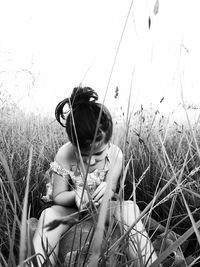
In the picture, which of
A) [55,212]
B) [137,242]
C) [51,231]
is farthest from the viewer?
[55,212]

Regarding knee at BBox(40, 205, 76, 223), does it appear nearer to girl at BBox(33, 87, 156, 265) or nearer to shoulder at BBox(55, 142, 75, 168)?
girl at BBox(33, 87, 156, 265)

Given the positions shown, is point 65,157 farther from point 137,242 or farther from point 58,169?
point 137,242

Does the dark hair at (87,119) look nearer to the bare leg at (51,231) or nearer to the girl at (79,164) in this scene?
the girl at (79,164)

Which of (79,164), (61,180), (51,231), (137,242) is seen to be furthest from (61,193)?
(137,242)

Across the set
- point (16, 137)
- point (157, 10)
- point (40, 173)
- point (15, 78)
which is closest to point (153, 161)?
point (40, 173)

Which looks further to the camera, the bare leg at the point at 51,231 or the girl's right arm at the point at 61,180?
the girl's right arm at the point at 61,180

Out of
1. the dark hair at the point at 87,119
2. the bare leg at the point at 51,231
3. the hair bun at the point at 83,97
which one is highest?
the hair bun at the point at 83,97

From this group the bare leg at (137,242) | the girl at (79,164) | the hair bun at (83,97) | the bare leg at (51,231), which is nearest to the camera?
the bare leg at (137,242)

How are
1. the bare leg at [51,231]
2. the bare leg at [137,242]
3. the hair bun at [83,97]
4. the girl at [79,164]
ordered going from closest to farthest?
1. the bare leg at [137,242]
2. the bare leg at [51,231]
3. the girl at [79,164]
4. the hair bun at [83,97]

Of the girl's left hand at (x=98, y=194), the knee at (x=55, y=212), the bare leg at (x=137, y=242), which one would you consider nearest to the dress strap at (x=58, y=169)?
the knee at (x=55, y=212)

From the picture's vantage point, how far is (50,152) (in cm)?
177

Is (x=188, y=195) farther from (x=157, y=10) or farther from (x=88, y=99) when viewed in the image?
(x=157, y=10)

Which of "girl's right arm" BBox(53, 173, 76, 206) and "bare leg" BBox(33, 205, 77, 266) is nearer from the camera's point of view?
"bare leg" BBox(33, 205, 77, 266)

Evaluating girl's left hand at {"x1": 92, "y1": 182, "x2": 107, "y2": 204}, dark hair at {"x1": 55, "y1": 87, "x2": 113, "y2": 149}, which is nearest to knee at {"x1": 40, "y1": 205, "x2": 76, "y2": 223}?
girl's left hand at {"x1": 92, "y1": 182, "x2": 107, "y2": 204}
